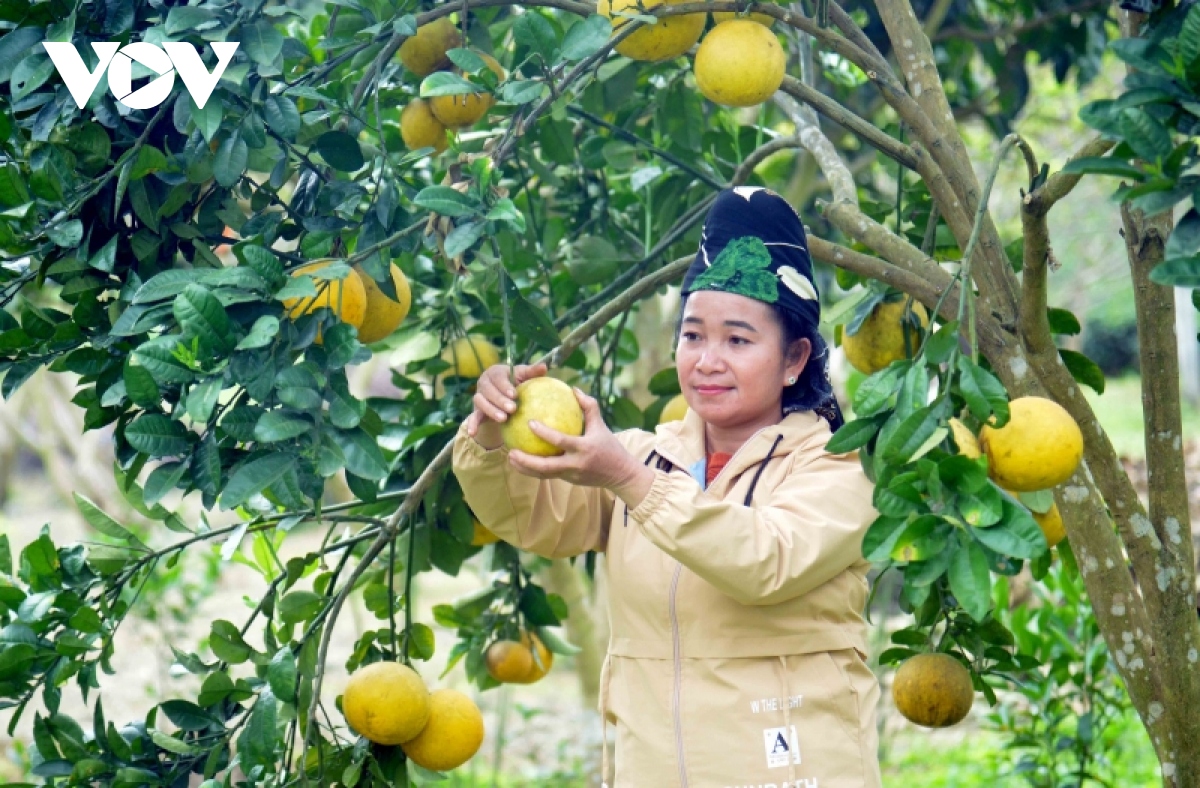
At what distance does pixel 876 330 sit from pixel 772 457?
1.30ft

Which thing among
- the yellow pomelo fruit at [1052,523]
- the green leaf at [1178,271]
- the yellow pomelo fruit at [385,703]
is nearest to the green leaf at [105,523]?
the yellow pomelo fruit at [385,703]

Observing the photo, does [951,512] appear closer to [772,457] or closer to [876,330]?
[772,457]

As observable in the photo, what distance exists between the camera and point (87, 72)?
1613 millimetres

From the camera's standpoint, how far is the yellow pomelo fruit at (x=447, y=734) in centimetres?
209

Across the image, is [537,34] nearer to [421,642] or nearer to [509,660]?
[421,642]

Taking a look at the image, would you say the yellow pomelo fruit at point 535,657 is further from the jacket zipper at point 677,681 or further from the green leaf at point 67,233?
the green leaf at point 67,233

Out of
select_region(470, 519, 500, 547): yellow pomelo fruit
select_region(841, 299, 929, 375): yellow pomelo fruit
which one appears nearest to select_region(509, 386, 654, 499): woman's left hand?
select_region(841, 299, 929, 375): yellow pomelo fruit

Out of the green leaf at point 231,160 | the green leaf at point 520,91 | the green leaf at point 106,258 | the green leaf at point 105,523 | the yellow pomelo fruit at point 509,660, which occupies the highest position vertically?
the green leaf at point 520,91

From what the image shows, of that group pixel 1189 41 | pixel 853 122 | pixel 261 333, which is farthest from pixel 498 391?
pixel 1189 41

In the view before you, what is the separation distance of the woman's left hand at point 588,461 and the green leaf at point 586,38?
1.46 ft

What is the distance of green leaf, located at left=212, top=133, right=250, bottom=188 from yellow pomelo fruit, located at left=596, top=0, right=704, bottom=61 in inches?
21.0

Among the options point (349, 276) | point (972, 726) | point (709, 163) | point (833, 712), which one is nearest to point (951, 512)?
point (833, 712)

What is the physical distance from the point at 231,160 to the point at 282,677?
75 cm

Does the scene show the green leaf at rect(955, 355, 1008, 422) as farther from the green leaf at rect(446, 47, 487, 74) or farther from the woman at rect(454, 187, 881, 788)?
the green leaf at rect(446, 47, 487, 74)
